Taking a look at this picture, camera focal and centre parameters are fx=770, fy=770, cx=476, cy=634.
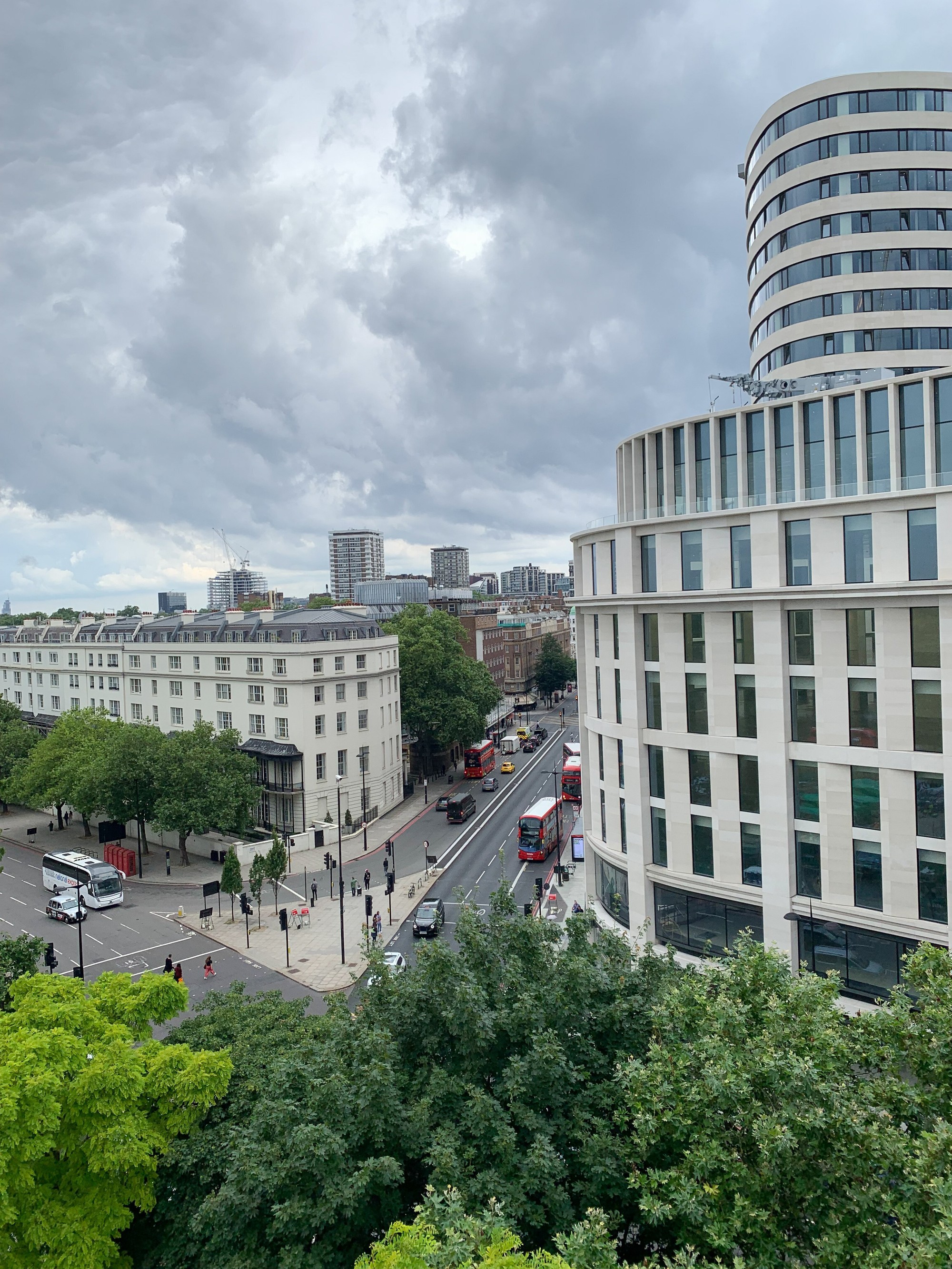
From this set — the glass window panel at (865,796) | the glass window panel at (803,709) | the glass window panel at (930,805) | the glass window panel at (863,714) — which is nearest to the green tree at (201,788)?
the glass window panel at (803,709)

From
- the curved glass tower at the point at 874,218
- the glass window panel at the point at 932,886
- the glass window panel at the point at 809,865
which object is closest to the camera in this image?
the glass window panel at the point at 932,886

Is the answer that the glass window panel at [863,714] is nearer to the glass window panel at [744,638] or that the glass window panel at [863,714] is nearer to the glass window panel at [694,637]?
the glass window panel at [744,638]

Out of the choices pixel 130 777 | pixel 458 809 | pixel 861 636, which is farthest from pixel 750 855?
pixel 130 777

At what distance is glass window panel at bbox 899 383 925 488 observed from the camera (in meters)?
27.8

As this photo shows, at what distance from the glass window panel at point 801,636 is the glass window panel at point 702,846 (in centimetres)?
771

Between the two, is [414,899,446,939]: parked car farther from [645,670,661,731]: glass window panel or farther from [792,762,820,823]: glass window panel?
[792,762,820,823]: glass window panel

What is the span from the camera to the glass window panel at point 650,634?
34344 millimetres

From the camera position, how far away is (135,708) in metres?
73.9

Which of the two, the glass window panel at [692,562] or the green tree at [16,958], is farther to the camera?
the glass window panel at [692,562]

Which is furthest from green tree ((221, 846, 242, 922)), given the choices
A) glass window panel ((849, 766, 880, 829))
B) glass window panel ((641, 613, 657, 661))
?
glass window panel ((849, 766, 880, 829))

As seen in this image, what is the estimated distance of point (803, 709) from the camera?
2942cm

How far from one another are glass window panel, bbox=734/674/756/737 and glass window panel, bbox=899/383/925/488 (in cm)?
912

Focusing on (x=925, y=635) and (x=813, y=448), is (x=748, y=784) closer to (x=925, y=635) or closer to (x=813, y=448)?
(x=925, y=635)

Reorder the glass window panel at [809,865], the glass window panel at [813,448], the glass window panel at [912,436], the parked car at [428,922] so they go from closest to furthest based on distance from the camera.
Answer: the glass window panel at [912,436] < the glass window panel at [809,865] < the glass window panel at [813,448] < the parked car at [428,922]
